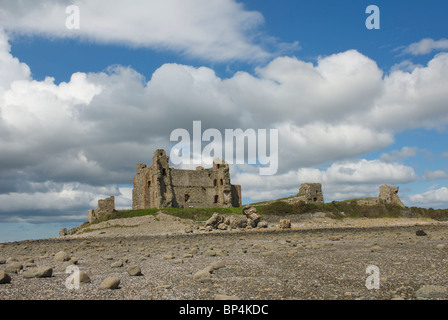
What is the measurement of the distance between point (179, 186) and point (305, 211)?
75.4 feet

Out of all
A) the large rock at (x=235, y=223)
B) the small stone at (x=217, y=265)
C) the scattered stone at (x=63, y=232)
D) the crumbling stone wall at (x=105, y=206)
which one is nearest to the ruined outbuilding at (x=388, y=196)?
the large rock at (x=235, y=223)

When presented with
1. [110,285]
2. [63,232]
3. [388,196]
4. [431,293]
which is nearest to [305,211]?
[388,196]

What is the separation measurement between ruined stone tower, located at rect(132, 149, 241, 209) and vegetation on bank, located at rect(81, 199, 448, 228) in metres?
7.84

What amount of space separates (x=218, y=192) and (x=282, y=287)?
2272 inches

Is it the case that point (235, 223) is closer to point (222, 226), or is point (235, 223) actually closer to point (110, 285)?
point (222, 226)

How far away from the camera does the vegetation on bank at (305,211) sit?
165 feet

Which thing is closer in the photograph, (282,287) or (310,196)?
(282,287)

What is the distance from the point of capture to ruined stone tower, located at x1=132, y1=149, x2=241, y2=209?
60.0 meters

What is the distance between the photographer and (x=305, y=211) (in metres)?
54.2

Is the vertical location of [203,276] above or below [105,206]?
below
